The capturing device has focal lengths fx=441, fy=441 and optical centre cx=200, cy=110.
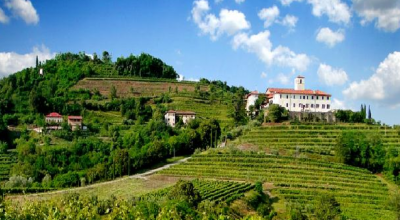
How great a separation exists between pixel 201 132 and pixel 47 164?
26.2m

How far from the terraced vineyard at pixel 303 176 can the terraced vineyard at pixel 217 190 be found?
13.1 feet

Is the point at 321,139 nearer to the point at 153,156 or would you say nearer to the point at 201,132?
the point at 201,132

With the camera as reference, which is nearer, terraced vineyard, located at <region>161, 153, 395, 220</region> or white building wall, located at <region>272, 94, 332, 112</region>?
terraced vineyard, located at <region>161, 153, 395, 220</region>

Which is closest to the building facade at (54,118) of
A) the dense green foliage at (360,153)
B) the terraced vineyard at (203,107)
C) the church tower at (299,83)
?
the terraced vineyard at (203,107)

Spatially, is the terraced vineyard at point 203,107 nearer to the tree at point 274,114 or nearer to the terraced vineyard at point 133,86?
the terraced vineyard at point 133,86

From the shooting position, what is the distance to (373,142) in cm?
6397

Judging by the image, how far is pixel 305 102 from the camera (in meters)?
85.8

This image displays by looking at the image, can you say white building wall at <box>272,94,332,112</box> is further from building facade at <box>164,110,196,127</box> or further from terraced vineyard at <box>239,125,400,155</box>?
building facade at <box>164,110,196,127</box>

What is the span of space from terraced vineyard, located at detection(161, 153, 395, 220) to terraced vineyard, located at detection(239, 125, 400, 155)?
571 cm

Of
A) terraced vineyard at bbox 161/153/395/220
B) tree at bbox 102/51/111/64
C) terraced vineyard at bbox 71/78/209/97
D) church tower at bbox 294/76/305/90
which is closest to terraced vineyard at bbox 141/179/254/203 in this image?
terraced vineyard at bbox 161/153/395/220

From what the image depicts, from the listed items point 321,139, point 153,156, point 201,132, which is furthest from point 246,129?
point 153,156

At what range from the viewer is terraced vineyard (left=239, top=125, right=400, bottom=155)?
66.6m

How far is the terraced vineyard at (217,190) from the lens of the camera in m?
45.9

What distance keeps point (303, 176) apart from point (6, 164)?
4406cm
